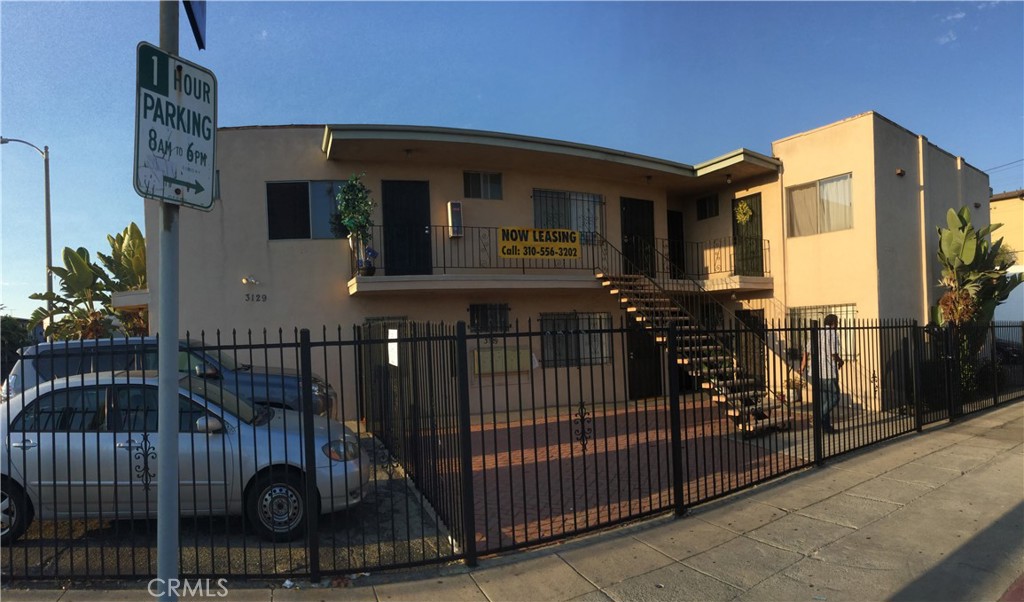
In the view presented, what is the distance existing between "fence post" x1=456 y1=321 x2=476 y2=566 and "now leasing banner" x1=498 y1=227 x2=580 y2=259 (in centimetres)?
812

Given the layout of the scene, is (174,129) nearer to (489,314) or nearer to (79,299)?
(489,314)

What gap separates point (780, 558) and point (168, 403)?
15.4 feet

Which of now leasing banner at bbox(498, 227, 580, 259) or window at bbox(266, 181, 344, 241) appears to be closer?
window at bbox(266, 181, 344, 241)

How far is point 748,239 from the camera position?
48.8 feet

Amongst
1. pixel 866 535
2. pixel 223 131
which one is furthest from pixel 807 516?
pixel 223 131

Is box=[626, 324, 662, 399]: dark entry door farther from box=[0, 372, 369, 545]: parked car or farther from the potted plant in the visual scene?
box=[0, 372, 369, 545]: parked car

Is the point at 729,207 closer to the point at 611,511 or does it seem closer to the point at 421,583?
the point at 611,511

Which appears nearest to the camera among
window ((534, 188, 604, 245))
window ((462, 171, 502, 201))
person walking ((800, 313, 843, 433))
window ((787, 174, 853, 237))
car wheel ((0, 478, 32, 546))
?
car wheel ((0, 478, 32, 546))

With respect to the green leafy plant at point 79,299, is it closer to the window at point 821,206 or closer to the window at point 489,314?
the window at point 489,314

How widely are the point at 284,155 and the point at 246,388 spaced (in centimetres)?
586

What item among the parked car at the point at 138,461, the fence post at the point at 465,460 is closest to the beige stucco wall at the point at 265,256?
the parked car at the point at 138,461

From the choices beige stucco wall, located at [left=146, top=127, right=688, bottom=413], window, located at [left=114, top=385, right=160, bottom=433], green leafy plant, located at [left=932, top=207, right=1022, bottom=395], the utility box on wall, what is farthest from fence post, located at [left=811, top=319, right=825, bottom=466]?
the utility box on wall

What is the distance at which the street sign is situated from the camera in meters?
2.46

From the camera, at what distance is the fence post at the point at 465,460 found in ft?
15.2
